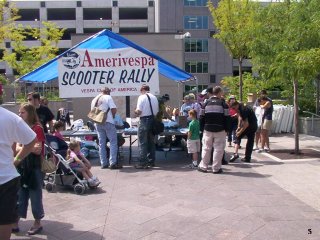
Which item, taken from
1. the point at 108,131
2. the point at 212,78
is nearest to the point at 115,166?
the point at 108,131

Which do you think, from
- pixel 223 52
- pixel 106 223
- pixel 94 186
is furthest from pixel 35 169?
pixel 223 52

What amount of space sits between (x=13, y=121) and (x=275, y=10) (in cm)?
1098

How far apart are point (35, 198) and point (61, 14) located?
2628 inches

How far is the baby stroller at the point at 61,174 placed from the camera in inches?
299

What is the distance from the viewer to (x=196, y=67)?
205ft

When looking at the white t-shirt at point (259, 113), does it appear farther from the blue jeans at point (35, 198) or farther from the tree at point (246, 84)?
the tree at point (246, 84)

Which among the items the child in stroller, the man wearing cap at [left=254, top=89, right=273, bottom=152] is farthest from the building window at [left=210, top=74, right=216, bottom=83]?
the child in stroller

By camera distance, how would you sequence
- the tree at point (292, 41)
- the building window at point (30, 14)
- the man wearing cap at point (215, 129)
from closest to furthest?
the man wearing cap at point (215, 129), the tree at point (292, 41), the building window at point (30, 14)

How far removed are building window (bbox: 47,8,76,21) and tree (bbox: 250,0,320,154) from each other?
5763 cm

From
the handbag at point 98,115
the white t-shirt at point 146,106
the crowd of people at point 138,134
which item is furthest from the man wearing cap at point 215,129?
the handbag at point 98,115

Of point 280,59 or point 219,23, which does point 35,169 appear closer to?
point 280,59

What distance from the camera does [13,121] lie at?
4031 mm

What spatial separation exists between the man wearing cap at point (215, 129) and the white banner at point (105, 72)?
2.36 m

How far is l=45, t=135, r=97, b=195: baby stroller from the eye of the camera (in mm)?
7586
